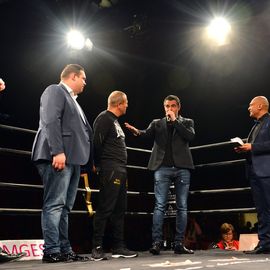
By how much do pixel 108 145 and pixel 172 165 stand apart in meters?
0.70

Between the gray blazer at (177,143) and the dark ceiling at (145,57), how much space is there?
2.50 metres

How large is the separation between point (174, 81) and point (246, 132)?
75.1 inches

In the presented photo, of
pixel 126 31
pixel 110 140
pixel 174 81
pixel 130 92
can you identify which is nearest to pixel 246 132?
pixel 174 81

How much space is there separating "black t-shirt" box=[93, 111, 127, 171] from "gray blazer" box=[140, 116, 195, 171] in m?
0.50

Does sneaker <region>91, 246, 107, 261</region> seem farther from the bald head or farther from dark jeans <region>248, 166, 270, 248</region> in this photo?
the bald head

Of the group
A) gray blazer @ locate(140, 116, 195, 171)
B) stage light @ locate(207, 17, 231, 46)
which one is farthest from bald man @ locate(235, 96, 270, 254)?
stage light @ locate(207, 17, 231, 46)

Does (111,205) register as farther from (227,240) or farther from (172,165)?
(227,240)

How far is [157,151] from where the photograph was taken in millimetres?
3697

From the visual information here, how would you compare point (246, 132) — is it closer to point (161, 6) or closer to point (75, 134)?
point (161, 6)

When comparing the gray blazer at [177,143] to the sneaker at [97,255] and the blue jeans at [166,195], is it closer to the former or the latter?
the blue jeans at [166,195]

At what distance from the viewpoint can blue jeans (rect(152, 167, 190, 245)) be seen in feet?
11.6

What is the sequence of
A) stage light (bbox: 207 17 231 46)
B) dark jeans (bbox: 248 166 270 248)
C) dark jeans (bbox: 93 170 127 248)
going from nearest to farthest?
dark jeans (bbox: 93 170 127 248), dark jeans (bbox: 248 166 270 248), stage light (bbox: 207 17 231 46)

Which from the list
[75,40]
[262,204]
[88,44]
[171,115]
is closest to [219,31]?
[88,44]

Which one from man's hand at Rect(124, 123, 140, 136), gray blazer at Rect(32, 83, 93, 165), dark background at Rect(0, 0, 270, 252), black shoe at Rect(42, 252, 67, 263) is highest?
dark background at Rect(0, 0, 270, 252)
